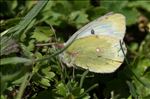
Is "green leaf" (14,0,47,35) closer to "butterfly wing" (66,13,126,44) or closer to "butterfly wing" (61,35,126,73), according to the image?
"butterfly wing" (61,35,126,73)

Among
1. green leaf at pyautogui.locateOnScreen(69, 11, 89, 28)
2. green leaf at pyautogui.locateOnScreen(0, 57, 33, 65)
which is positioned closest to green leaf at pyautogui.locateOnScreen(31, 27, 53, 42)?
green leaf at pyautogui.locateOnScreen(69, 11, 89, 28)

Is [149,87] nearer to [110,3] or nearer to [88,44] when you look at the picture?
[88,44]

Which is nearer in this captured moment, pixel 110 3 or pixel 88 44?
pixel 88 44

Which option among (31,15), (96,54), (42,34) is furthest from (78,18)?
(31,15)

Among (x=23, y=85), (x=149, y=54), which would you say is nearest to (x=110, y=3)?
(x=149, y=54)

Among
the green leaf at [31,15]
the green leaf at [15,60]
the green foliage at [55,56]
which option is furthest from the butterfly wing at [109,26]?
the green leaf at [15,60]

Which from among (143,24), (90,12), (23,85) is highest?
(23,85)

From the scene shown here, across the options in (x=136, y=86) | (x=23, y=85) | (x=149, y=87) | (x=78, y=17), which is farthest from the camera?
(x=78, y=17)

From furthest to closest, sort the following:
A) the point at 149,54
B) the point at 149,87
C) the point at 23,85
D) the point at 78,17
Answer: the point at 78,17, the point at 149,54, the point at 149,87, the point at 23,85

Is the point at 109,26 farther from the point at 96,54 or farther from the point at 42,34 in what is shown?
the point at 42,34
